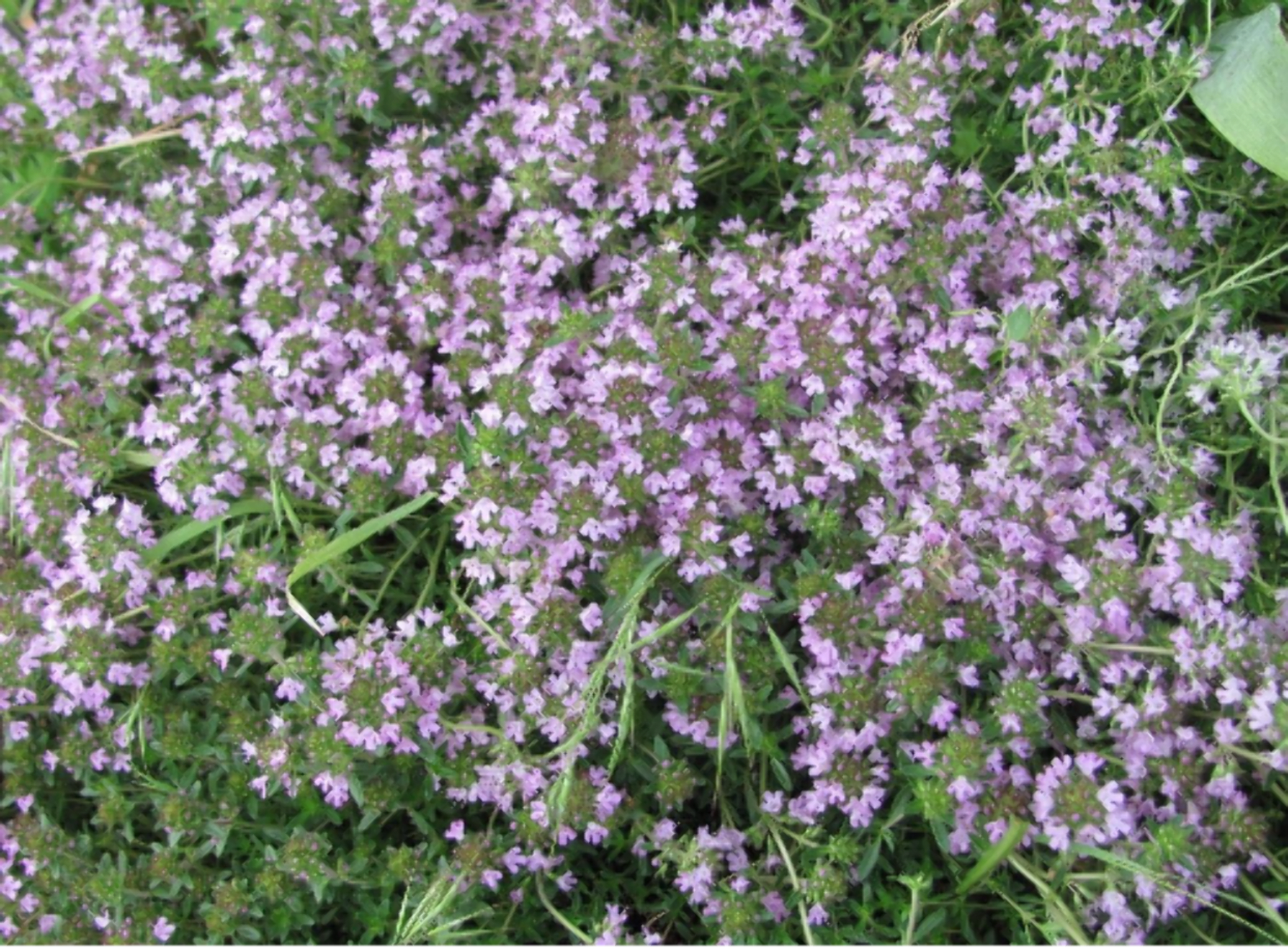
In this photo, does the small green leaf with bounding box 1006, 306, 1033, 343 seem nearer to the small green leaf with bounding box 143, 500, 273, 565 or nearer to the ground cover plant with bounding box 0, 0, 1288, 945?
the ground cover plant with bounding box 0, 0, 1288, 945

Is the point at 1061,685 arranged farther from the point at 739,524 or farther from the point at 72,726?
the point at 72,726

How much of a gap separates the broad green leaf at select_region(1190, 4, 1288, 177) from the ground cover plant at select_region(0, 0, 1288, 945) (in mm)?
91


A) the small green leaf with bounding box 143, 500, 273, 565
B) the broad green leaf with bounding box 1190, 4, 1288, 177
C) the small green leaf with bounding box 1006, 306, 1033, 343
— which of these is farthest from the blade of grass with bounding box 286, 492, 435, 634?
the broad green leaf with bounding box 1190, 4, 1288, 177

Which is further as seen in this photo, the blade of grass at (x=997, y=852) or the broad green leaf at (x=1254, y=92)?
the broad green leaf at (x=1254, y=92)

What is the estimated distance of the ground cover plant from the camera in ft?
7.64

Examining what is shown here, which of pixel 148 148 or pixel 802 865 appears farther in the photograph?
pixel 148 148

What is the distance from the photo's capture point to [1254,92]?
8.33ft

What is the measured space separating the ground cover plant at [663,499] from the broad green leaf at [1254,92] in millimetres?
91

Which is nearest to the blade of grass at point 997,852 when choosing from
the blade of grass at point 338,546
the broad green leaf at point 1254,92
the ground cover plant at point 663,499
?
the ground cover plant at point 663,499

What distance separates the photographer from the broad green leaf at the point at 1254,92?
2.51 meters

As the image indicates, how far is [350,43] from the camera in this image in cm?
277

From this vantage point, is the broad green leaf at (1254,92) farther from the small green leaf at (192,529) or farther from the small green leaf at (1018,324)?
the small green leaf at (192,529)

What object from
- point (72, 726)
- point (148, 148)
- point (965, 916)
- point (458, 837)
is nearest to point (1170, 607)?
point (965, 916)

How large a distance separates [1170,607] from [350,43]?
219cm
